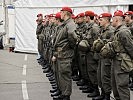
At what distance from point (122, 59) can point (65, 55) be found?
1551mm

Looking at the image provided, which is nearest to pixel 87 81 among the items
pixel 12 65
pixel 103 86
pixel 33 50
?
pixel 103 86

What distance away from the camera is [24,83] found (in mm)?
10281

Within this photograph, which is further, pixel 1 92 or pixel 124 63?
pixel 1 92

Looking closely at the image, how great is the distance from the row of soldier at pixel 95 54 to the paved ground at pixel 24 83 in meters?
0.30

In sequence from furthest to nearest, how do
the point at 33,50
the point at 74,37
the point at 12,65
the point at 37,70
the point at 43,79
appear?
the point at 33,50
the point at 12,65
the point at 37,70
the point at 43,79
the point at 74,37

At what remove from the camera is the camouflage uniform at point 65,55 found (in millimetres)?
7508

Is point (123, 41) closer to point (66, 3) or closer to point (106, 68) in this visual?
point (106, 68)

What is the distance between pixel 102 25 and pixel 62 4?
9161mm

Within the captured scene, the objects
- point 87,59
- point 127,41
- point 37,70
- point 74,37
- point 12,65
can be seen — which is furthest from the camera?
point 12,65

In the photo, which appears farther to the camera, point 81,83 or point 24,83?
point 24,83

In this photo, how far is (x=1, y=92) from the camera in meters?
9.01

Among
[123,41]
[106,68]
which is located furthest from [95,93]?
[123,41]

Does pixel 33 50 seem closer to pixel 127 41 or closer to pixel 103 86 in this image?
pixel 103 86

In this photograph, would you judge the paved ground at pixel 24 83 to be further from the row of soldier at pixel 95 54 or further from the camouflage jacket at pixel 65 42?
the camouflage jacket at pixel 65 42
